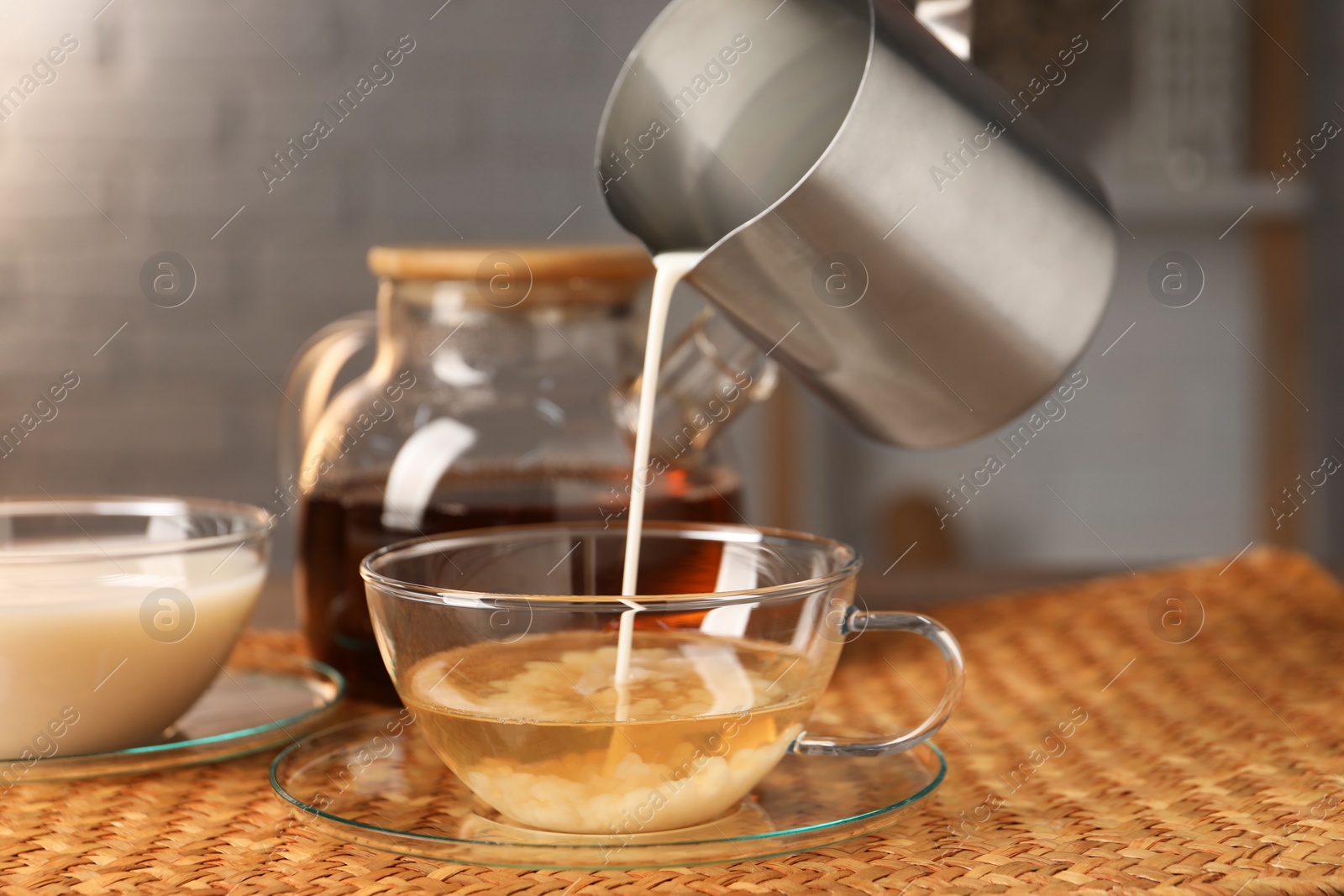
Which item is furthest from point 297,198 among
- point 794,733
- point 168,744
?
point 794,733

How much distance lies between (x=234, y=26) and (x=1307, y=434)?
6.12 ft

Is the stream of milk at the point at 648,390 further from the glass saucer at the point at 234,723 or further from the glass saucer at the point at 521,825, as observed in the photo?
the glass saucer at the point at 234,723

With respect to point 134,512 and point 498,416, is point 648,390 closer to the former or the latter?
point 498,416

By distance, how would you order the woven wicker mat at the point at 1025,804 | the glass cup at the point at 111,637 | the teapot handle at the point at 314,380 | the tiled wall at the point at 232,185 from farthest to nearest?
the tiled wall at the point at 232,185, the teapot handle at the point at 314,380, the glass cup at the point at 111,637, the woven wicker mat at the point at 1025,804

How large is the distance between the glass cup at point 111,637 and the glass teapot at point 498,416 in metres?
0.11

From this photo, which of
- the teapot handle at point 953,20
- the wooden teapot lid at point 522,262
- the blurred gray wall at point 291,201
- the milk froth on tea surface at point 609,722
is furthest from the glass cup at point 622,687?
the blurred gray wall at point 291,201

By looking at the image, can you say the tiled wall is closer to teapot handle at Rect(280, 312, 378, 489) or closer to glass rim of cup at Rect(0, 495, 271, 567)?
teapot handle at Rect(280, 312, 378, 489)

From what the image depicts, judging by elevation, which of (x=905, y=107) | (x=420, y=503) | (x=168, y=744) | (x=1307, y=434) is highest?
(x=1307, y=434)

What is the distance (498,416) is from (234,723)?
24 centimetres

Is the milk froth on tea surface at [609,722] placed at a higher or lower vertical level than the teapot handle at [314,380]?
lower

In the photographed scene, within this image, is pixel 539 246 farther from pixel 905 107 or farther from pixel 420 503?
pixel 905 107

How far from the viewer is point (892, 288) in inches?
27.0

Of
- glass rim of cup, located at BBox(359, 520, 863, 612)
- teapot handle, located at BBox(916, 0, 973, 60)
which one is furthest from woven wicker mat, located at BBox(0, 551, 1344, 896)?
teapot handle, located at BBox(916, 0, 973, 60)

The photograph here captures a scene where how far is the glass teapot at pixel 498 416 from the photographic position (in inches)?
33.1
